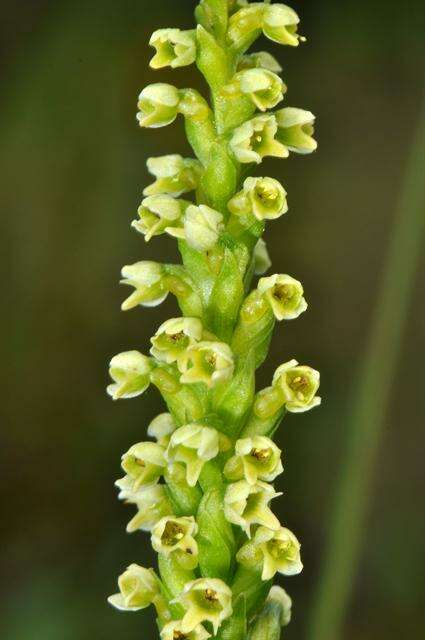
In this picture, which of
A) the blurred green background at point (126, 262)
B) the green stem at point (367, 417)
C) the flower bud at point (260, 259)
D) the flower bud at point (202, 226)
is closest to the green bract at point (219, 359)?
the flower bud at point (202, 226)

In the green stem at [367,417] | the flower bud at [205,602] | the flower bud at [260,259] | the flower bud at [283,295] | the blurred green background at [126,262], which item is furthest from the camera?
the blurred green background at [126,262]

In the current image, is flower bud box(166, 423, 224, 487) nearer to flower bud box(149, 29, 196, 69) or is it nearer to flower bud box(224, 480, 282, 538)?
flower bud box(224, 480, 282, 538)

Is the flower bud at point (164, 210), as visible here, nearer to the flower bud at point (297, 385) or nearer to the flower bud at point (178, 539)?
the flower bud at point (297, 385)

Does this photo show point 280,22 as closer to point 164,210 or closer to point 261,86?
point 261,86

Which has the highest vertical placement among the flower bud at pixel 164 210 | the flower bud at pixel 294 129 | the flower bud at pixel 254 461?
the flower bud at pixel 294 129

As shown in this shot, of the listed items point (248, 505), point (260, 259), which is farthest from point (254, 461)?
point (260, 259)

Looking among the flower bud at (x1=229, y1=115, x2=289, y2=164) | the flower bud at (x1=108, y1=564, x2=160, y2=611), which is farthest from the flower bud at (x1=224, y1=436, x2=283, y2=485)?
the flower bud at (x1=229, y1=115, x2=289, y2=164)
